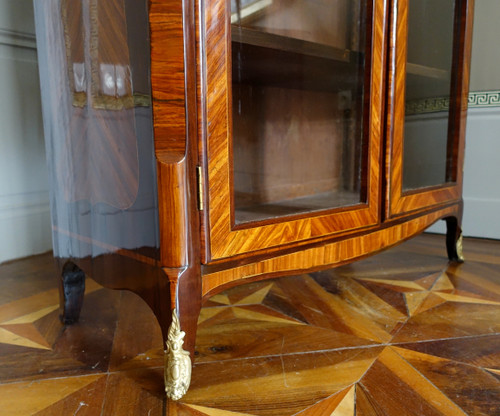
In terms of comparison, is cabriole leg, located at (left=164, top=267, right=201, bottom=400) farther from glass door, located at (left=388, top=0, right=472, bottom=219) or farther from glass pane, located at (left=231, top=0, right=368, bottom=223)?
glass door, located at (left=388, top=0, right=472, bottom=219)

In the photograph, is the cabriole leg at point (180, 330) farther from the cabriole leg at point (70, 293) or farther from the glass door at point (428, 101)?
the glass door at point (428, 101)

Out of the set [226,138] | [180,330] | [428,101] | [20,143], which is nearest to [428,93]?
[428,101]

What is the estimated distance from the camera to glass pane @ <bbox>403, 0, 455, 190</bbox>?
26.5 inches

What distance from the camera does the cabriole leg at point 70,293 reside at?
60cm

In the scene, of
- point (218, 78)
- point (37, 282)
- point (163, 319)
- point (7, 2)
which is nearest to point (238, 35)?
point (218, 78)

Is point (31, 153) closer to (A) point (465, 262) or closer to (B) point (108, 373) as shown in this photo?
(B) point (108, 373)

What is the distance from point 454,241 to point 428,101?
0.32m

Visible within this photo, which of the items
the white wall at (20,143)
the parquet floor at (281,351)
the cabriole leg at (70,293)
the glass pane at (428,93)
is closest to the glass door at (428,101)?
the glass pane at (428,93)

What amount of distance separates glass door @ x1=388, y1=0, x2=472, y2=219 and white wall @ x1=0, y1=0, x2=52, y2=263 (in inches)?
29.7

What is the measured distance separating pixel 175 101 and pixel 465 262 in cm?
77

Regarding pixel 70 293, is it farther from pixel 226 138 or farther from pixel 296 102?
pixel 296 102

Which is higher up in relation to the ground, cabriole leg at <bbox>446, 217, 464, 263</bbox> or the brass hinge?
the brass hinge

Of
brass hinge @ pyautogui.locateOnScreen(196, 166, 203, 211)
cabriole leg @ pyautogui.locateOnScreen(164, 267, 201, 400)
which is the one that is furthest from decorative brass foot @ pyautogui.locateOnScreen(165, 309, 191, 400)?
brass hinge @ pyautogui.locateOnScreen(196, 166, 203, 211)

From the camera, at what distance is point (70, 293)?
608mm
